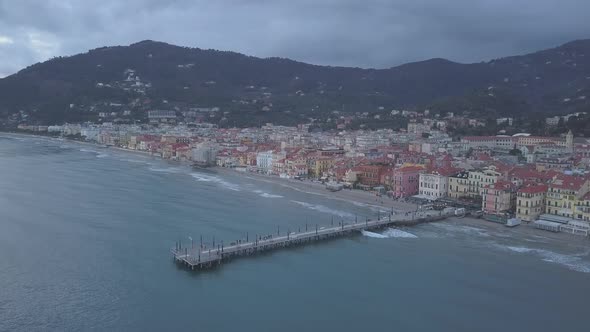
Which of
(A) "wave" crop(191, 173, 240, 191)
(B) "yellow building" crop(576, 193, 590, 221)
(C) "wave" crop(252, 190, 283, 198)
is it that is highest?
(B) "yellow building" crop(576, 193, 590, 221)

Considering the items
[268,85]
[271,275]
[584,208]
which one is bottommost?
[271,275]

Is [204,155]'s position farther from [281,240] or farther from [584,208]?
[584,208]

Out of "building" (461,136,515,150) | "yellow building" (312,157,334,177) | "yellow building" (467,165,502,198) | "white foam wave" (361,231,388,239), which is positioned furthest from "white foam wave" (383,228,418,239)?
"building" (461,136,515,150)

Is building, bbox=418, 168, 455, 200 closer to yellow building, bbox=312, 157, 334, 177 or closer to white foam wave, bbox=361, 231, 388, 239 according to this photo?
white foam wave, bbox=361, 231, 388, 239

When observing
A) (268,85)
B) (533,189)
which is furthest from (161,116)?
(533,189)

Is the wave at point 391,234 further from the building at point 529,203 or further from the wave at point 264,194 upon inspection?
the wave at point 264,194

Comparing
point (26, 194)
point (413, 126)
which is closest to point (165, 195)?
point (26, 194)

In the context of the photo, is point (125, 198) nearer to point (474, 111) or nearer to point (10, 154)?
point (10, 154)
